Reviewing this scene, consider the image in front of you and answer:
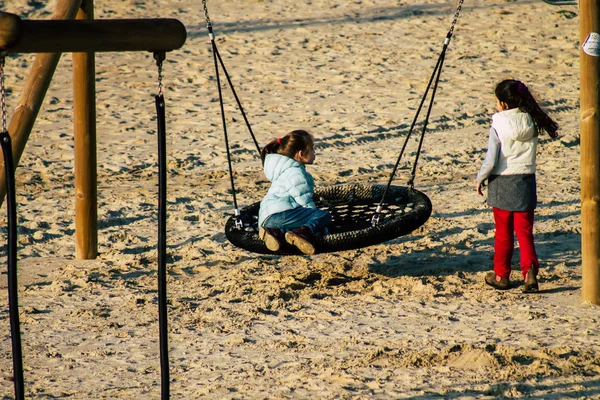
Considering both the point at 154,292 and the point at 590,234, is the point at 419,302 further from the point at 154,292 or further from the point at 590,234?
the point at 154,292

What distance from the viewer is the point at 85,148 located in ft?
19.5

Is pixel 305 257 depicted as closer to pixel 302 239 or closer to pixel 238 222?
pixel 238 222

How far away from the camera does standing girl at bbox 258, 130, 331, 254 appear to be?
5.28 metres

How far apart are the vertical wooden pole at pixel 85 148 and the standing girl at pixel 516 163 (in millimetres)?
2614

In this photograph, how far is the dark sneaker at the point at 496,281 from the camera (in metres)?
5.24

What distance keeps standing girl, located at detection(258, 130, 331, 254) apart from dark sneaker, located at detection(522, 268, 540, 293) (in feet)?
3.99

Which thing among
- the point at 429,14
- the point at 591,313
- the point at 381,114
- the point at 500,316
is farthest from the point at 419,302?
the point at 429,14

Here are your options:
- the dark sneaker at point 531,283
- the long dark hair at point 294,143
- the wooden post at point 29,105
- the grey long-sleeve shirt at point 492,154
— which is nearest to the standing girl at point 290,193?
the long dark hair at point 294,143

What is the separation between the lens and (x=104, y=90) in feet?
34.6

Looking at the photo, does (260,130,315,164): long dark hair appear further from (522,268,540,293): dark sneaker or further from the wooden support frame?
(522,268,540,293): dark sneaker

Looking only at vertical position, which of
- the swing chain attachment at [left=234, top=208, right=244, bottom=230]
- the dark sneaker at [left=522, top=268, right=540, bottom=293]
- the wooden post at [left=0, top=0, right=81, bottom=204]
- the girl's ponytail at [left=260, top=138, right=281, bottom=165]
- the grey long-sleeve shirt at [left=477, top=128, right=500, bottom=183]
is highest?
the wooden post at [left=0, top=0, right=81, bottom=204]

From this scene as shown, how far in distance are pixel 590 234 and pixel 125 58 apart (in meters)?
8.15

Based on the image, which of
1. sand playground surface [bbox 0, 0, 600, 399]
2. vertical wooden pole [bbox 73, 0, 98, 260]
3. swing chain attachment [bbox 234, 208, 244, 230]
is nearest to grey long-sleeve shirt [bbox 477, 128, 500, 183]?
sand playground surface [bbox 0, 0, 600, 399]

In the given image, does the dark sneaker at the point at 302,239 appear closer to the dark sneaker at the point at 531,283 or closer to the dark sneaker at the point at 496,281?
the dark sneaker at the point at 496,281
